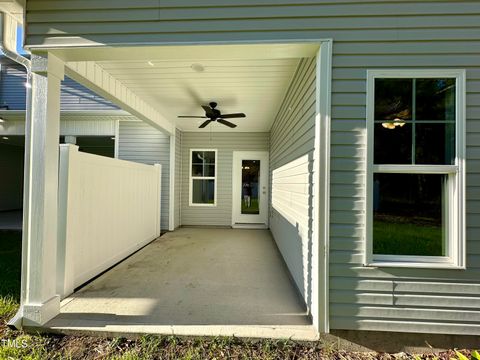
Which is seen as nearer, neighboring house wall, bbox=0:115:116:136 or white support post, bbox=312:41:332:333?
white support post, bbox=312:41:332:333

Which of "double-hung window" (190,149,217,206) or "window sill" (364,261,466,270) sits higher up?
"double-hung window" (190,149,217,206)

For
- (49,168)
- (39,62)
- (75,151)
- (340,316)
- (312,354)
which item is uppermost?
(39,62)

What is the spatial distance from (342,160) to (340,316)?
4.22 ft

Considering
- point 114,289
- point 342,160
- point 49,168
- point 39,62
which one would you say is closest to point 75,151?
point 49,168

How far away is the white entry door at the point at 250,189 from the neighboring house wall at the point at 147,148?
6.01 ft

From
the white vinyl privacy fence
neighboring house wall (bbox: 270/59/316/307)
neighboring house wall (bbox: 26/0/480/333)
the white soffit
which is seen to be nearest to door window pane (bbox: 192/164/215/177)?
the white soffit

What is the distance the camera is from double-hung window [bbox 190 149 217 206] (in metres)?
6.82

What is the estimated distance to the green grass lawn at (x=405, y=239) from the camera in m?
2.02

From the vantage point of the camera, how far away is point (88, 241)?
3.02 metres

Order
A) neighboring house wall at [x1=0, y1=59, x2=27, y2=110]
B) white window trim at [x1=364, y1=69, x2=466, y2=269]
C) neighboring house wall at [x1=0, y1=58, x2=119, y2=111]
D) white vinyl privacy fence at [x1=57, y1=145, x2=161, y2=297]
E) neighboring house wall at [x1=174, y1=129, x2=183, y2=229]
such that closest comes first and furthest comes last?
1. white window trim at [x1=364, y1=69, x2=466, y2=269]
2. white vinyl privacy fence at [x1=57, y1=145, x2=161, y2=297]
3. neighboring house wall at [x1=174, y1=129, x2=183, y2=229]
4. neighboring house wall at [x1=0, y1=58, x2=119, y2=111]
5. neighboring house wall at [x1=0, y1=59, x2=27, y2=110]

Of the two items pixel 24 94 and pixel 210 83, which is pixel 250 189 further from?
pixel 24 94

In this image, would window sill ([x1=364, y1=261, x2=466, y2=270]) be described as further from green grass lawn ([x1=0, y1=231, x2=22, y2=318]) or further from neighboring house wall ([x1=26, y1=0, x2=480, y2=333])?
green grass lawn ([x1=0, y1=231, x2=22, y2=318])

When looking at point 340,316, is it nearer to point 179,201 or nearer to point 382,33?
point 382,33

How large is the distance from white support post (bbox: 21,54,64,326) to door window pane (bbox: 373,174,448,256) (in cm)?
287
